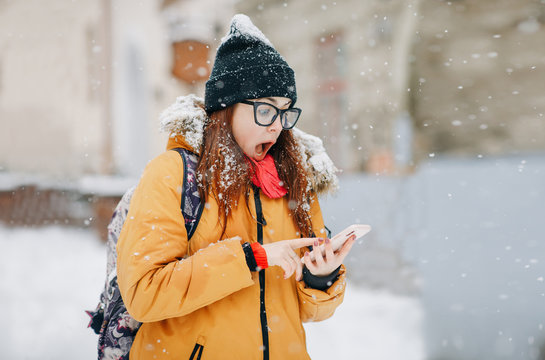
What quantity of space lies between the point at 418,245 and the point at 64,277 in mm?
4762

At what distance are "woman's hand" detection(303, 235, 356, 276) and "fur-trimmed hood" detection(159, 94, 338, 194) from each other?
0.33 m

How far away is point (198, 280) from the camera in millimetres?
1200

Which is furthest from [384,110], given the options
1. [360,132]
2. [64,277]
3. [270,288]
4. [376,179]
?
[270,288]

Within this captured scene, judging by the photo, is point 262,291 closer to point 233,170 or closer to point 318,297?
point 318,297

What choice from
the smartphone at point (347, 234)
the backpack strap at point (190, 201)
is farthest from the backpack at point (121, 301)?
the smartphone at point (347, 234)

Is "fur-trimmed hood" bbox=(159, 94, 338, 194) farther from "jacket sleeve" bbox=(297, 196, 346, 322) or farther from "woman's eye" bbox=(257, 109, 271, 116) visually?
"woman's eye" bbox=(257, 109, 271, 116)

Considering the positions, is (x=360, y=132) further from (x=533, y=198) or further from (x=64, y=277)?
(x=64, y=277)

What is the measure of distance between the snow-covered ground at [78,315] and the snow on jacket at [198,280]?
2.77 metres

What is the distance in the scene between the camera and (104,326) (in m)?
1.44

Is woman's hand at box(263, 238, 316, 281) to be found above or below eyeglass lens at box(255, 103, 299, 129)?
below

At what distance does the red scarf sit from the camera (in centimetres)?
145

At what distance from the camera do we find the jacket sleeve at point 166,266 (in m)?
1.19

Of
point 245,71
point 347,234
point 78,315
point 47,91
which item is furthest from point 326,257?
point 47,91

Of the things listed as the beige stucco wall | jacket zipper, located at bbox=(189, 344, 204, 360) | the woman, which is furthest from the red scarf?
the beige stucco wall
